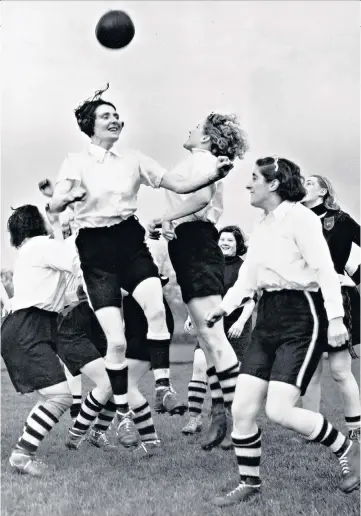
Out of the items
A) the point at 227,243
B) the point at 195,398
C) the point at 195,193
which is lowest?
the point at 195,398

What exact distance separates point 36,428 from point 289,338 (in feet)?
6.78

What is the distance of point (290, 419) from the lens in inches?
160

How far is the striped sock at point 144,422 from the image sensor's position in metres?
5.57

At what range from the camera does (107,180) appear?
17.2ft

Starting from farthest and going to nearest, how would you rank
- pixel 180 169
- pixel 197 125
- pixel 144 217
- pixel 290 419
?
pixel 144 217 < pixel 197 125 < pixel 180 169 < pixel 290 419

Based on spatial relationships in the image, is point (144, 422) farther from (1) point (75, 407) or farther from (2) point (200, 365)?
(1) point (75, 407)

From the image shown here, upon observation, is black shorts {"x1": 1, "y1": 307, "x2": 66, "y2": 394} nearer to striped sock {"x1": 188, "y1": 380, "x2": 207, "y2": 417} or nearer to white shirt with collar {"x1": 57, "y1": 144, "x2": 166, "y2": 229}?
white shirt with collar {"x1": 57, "y1": 144, "x2": 166, "y2": 229}

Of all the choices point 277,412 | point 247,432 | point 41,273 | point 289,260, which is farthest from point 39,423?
point 289,260

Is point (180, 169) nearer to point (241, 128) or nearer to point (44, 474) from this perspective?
point (241, 128)

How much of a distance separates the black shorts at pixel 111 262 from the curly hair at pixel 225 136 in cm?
94

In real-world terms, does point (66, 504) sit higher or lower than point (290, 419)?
lower

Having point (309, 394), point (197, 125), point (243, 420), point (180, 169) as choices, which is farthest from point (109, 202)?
point (309, 394)

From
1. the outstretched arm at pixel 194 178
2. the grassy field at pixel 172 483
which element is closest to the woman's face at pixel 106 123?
the outstretched arm at pixel 194 178

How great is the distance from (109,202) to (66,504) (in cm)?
205
